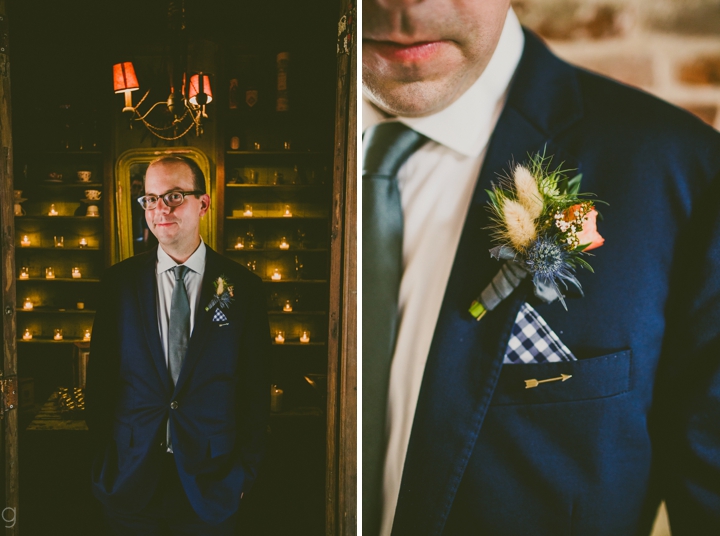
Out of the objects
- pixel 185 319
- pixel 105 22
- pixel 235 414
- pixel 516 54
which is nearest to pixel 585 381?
pixel 516 54

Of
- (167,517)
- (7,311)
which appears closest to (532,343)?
(167,517)

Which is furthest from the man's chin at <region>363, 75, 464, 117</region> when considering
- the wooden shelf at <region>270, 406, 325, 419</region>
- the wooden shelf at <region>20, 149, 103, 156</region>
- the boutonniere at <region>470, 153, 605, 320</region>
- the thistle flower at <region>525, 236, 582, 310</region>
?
the wooden shelf at <region>270, 406, 325, 419</region>

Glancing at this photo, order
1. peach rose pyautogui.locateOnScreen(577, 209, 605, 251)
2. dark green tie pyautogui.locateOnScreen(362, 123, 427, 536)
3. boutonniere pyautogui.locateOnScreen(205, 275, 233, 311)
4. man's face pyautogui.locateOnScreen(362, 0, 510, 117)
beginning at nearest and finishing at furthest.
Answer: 1. peach rose pyautogui.locateOnScreen(577, 209, 605, 251)
2. man's face pyautogui.locateOnScreen(362, 0, 510, 117)
3. dark green tie pyautogui.locateOnScreen(362, 123, 427, 536)
4. boutonniere pyautogui.locateOnScreen(205, 275, 233, 311)

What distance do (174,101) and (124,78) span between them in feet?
0.68

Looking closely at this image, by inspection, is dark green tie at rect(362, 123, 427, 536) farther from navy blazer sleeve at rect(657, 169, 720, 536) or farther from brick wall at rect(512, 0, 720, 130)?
navy blazer sleeve at rect(657, 169, 720, 536)

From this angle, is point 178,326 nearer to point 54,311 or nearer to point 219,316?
point 219,316

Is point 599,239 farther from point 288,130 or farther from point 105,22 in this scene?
point 105,22

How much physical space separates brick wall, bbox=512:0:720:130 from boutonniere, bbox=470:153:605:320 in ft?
1.14

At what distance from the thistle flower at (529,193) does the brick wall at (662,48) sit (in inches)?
15.5

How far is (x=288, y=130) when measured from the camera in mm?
1588

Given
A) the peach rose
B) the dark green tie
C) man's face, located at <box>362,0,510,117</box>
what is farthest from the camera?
the dark green tie

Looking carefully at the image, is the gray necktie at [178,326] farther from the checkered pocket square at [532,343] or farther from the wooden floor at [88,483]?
the checkered pocket square at [532,343]

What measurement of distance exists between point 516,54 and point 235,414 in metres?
1.59

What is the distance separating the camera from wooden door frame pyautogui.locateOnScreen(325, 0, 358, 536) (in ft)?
5.09
